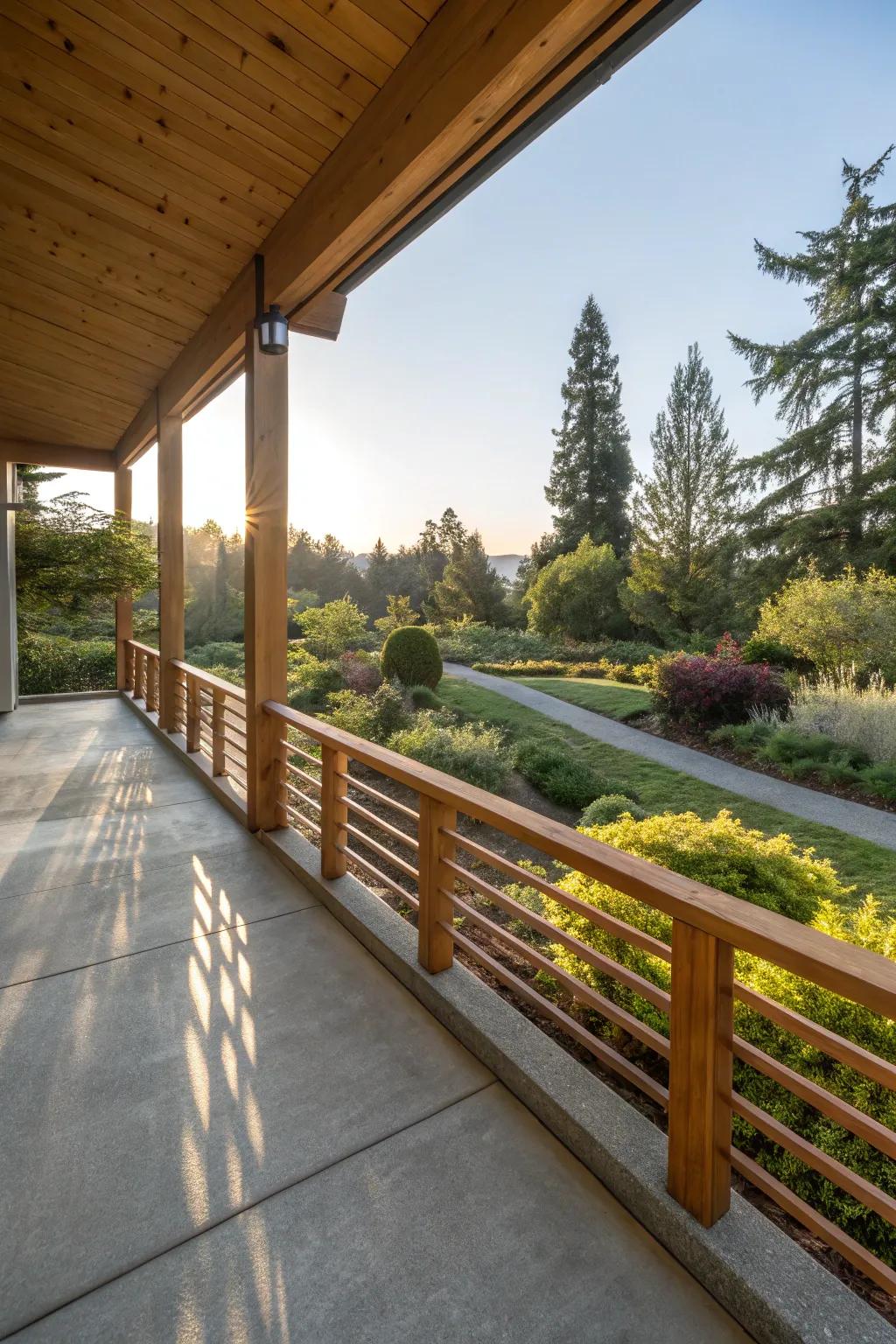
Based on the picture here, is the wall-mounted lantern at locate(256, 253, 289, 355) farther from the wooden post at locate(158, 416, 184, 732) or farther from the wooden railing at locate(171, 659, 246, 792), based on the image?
the wooden post at locate(158, 416, 184, 732)

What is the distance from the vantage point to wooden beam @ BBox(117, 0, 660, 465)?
4.73ft

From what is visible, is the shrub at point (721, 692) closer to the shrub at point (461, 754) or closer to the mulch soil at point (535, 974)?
the shrub at point (461, 754)

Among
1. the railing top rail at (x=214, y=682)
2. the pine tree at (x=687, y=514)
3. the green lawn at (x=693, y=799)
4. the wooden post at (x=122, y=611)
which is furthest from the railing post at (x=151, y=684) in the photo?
the pine tree at (x=687, y=514)

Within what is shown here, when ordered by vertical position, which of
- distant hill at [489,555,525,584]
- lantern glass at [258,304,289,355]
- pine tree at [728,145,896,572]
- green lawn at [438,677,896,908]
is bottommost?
green lawn at [438,677,896,908]

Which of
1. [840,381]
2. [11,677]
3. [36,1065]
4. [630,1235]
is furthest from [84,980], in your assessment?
[840,381]

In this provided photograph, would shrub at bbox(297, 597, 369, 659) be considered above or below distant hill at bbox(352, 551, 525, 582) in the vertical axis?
below

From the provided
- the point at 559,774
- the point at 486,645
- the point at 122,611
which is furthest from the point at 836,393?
the point at 122,611

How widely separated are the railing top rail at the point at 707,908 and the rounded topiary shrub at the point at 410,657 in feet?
25.1

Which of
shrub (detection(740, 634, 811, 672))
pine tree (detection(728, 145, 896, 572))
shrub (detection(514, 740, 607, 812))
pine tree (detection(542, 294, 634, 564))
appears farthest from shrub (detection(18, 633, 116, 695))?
pine tree (detection(542, 294, 634, 564))

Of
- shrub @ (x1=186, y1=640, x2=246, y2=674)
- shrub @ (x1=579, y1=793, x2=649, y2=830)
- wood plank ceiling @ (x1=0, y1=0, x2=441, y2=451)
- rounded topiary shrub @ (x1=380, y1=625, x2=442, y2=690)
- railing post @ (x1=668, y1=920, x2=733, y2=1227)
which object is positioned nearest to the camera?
railing post @ (x1=668, y1=920, x2=733, y2=1227)

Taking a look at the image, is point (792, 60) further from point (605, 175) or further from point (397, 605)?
point (397, 605)

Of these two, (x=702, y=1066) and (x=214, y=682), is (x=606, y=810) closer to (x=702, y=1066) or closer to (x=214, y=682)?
(x=214, y=682)

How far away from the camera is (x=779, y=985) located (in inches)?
70.0

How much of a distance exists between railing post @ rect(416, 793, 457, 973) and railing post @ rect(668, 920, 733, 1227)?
87cm
